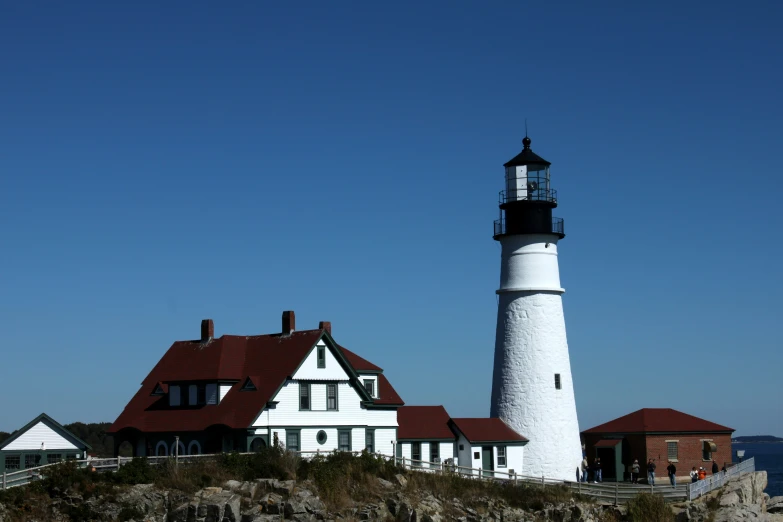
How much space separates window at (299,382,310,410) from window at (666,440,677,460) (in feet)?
60.2

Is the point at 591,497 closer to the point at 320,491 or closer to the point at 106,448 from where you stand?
the point at 320,491

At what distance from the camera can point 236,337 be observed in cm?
4881

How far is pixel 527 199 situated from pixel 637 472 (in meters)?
13.8

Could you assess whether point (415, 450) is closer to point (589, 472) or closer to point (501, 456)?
point (501, 456)

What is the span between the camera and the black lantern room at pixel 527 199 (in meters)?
50.7

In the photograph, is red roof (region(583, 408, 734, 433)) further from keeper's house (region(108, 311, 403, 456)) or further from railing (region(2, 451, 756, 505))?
keeper's house (region(108, 311, 403, 456))

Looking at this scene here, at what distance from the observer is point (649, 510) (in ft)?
139

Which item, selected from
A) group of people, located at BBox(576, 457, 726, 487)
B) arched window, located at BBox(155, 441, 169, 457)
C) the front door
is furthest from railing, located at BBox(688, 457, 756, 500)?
arched window, located at BBox(155, 441, 169, 457)

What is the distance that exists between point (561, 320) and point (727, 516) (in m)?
11.9

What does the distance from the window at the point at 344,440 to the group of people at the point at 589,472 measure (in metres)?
11.5

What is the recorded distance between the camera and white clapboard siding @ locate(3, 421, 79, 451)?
41.1 metres

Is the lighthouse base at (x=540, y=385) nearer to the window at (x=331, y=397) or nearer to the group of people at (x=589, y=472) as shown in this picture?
the group of people at (x=589, y=472)

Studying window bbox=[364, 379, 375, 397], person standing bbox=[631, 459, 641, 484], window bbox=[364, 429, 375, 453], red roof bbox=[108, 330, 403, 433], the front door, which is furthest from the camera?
person standing bbox=[631, 459, 641, 484]

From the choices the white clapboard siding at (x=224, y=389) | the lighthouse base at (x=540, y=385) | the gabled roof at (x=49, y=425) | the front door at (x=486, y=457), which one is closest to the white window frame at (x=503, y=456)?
the front door at (x=486, y=457)
